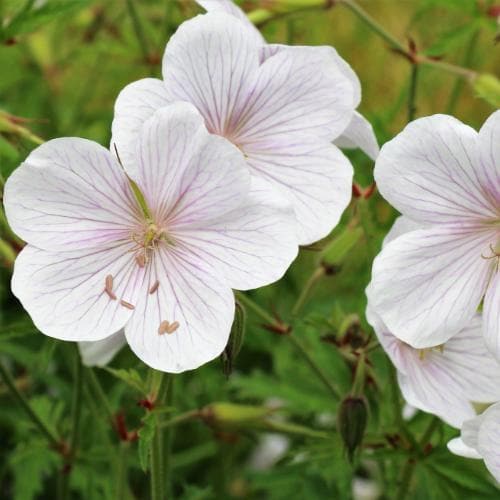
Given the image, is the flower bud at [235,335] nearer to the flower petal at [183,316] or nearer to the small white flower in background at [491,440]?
the flower petal at [183,316]

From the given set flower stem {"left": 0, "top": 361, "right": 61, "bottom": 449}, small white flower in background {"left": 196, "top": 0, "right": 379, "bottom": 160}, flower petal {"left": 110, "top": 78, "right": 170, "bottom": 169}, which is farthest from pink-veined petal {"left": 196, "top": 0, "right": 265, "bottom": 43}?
flower stem {"left": 0, "top": 361, "right": 61, "bottom": 449}

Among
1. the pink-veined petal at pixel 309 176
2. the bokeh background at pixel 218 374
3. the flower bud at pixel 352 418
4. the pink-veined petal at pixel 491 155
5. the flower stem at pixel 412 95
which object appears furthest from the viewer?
the flower stem at pixel 412 95

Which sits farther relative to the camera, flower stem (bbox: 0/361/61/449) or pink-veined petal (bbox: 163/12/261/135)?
flower stem (bbox: 0/361/61/449)

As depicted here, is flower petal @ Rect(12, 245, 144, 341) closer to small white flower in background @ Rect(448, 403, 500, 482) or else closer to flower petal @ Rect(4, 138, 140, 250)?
flower petal @ Rect(4, 138, 140, 250)

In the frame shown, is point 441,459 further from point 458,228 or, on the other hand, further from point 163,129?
point 163,129

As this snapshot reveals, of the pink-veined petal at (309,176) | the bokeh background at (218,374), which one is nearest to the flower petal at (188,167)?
the pink-veined petal at (309,176)

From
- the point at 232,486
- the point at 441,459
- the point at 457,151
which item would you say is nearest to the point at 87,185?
the point at 457,151
